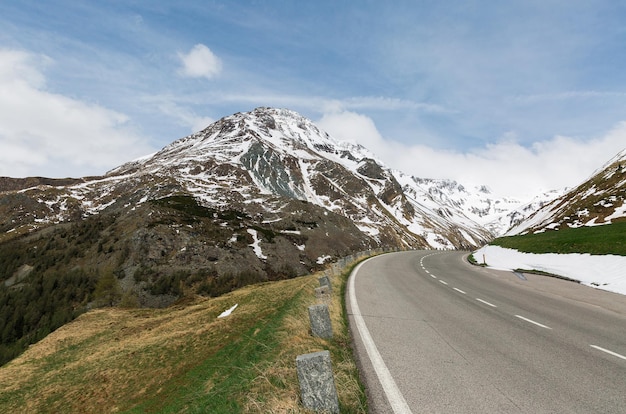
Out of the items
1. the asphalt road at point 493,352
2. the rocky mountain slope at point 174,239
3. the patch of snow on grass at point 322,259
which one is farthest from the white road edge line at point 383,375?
the patch of snow on grass at point 322,259

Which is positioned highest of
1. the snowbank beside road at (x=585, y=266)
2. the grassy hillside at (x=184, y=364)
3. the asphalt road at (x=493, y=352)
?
the snowbank beside road at (x=585, y=266)

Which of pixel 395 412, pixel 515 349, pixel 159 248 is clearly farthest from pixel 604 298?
pixel 159 248

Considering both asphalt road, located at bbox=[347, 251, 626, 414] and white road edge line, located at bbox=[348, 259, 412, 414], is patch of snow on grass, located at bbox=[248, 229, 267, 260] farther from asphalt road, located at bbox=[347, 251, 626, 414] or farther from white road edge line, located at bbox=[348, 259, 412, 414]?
white road edge line, located at bbox=[348, 259, 412, 414]

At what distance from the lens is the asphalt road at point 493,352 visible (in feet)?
17.4

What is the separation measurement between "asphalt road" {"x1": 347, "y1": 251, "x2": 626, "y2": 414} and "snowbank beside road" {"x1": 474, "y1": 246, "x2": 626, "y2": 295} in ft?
9.09

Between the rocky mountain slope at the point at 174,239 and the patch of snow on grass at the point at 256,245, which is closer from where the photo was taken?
the rocky mountain slope at the point at 174,239

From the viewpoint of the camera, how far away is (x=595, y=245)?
75.2 ft

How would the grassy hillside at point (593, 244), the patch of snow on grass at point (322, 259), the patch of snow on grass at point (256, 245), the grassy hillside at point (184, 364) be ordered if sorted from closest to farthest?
1. the grassy hillside at point (184, 364)
2. the grassy hillside at point (593, 244)
3. the patch of snow on grass at point (256, 245)
4. the patch of snow on grass at point (322, 259)

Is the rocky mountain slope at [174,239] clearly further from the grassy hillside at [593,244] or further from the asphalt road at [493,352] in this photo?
the asphalt road at [493,352]

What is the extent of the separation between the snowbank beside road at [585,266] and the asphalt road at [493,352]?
277cm

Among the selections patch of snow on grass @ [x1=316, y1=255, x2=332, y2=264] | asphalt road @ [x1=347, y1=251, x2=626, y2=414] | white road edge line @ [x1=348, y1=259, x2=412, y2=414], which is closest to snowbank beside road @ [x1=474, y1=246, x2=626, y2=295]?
asphalt road @ [x1=347, y1=251, x2=626, y2=414]

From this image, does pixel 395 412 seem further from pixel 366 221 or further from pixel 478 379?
pixel 366 221

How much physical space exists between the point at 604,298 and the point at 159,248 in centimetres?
5433

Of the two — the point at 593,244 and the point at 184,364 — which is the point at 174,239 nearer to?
the point at 184,364
